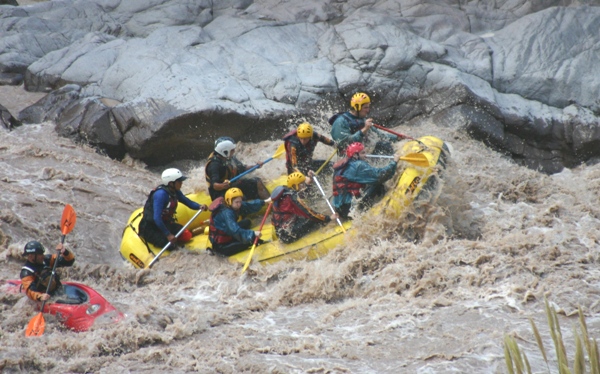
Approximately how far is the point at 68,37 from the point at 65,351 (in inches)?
359

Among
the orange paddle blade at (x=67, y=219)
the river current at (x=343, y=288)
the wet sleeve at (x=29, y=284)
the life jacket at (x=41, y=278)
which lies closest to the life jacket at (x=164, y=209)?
the river current at (x=343, y=288)

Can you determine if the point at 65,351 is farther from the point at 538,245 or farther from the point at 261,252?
the point at 538,245

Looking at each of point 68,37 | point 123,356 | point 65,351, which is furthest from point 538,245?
point 68,37

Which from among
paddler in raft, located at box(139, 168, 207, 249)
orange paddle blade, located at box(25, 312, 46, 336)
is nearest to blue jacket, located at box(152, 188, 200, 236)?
paddler in raft, located at box(139, 168, 207, 249)

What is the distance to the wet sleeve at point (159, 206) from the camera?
297 inches

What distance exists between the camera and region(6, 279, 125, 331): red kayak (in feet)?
19.0

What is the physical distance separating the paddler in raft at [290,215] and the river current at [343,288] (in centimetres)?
33

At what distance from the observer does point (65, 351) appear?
17.6 feet

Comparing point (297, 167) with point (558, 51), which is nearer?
point (297, 167)

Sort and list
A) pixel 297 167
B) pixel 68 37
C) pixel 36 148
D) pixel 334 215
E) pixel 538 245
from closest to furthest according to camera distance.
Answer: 1. pixel 538 245
2. pixel 334 215
3. pixel 297 167
4. pixel 36 148
5. pixel 68 37

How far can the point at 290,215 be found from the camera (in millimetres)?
7148

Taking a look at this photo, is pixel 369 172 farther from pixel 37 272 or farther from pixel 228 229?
pixel 37 272

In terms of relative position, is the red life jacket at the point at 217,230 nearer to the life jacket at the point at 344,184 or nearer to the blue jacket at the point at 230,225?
the blue jacket at the point at 230,225

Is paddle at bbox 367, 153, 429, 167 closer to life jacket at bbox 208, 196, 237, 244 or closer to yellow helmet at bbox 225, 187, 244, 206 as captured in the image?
yellow helmet at bbox 225, 187, 244, 206
